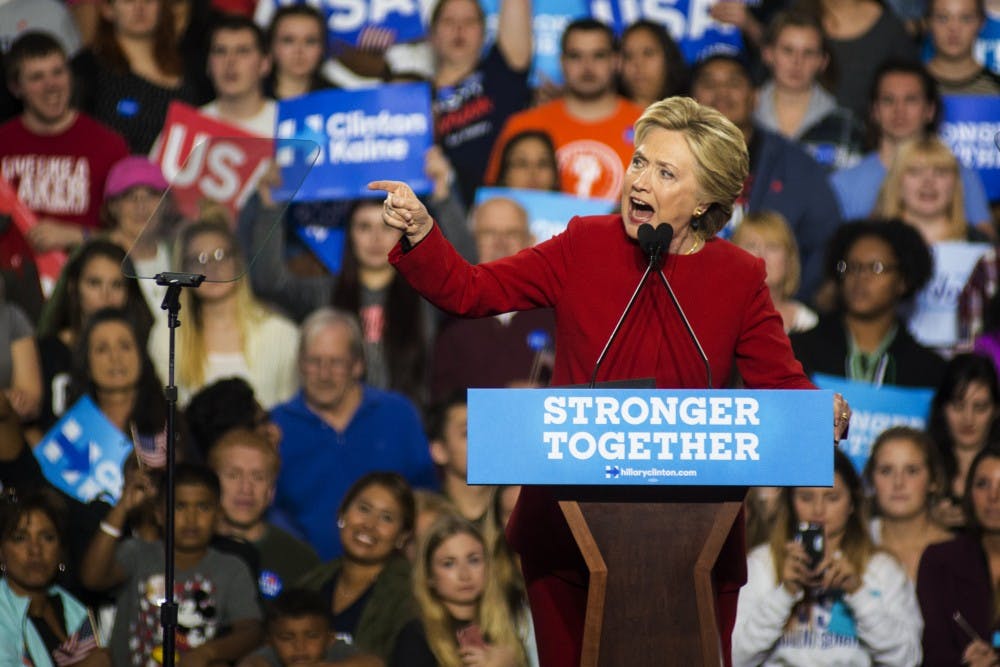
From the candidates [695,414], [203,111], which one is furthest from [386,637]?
Answer: [695,414]

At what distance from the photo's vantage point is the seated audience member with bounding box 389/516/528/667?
5.05 meters

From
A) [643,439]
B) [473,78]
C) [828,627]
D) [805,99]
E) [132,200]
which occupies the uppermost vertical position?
[473,78]

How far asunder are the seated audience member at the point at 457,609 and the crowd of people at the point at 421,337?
0.4 inches

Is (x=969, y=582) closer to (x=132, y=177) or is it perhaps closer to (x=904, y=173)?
(x=904, y=173)

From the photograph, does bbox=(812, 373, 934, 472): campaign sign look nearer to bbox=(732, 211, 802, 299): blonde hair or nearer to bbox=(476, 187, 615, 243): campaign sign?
bbox=(732, 211, 802, 299): blonde hair

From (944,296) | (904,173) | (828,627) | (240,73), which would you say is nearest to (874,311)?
(944,296)

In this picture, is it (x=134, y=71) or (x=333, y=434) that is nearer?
(x=333, y=434)

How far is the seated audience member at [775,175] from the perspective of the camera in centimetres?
568

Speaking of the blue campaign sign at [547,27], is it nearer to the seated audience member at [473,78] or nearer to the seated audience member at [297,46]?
the seated audience member at [473,78]

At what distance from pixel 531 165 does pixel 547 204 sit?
17 centimetres

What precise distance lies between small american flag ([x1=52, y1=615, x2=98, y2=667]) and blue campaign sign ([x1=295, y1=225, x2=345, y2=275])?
5.23 ft

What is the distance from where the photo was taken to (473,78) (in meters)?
6.07

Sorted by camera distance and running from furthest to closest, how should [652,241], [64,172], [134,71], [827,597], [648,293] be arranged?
[134,71] → [64,172] → [827,597] → [648,293] → [652,241]

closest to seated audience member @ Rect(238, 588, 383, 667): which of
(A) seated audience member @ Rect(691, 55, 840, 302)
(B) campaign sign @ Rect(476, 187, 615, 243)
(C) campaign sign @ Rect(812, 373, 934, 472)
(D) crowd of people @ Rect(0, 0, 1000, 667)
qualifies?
(D) crowd of people @ Rect(0, 0, 1000, 667)
